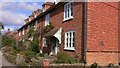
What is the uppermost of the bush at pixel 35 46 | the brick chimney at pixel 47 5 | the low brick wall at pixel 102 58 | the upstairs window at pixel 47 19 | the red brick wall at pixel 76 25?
the brick chimney at pixel 47 5

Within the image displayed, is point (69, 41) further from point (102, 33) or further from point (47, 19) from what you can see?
point (47, 19)

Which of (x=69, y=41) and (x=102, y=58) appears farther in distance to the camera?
(x=69, y=41)

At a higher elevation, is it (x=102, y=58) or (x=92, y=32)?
(x=92, y=32)

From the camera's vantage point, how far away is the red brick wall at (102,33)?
18.3 metres

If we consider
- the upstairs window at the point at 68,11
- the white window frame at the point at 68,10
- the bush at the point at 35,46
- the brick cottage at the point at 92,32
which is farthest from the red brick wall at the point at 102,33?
the bush at the point at 35,46

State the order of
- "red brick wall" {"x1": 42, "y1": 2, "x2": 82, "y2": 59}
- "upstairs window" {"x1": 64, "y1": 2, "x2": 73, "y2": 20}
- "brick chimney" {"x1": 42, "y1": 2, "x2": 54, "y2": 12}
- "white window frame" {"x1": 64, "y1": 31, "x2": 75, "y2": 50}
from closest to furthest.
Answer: "red brick wall" {"x1": 42, "y1": 2, "x2": 82, "y2": 59}
"white window frame" {"x1": 64, "y1": 31, "x2": 75, "y2": 50}
"upstairs window" {"x1": 64, "y1": 2, "x2": 73, "y2": 20}
"brick chimney" {"x1": 42, "y1": 2, "x2": 54, "y2": 12}

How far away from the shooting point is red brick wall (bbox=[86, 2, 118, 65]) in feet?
60.1

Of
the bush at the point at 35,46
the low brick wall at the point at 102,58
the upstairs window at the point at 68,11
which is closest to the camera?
the low brick wall at the point at 102,58

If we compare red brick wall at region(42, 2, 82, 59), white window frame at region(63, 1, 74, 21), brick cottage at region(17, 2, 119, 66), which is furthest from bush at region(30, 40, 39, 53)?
white window frame at region(63, 1, 74, 21)

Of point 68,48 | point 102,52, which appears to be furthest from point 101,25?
point 68,48

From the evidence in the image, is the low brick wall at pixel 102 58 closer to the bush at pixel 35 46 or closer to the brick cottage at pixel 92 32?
the brick cottage at pixel 92 32

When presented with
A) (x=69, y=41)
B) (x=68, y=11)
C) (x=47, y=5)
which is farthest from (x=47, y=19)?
(x=69, y=41)

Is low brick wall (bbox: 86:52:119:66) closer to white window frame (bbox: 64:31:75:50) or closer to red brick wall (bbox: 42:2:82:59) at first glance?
red brick wall (bbox: 42:2:82:59)

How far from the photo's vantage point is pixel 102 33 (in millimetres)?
19000
